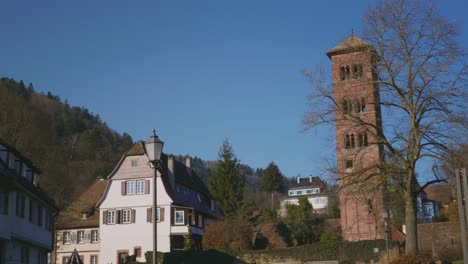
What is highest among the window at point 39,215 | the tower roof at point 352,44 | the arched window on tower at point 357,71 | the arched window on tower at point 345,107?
the tower roof at point 352,44

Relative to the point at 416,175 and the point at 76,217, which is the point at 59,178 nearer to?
the point at 76,217

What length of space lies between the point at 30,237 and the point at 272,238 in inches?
953

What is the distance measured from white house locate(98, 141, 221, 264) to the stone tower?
30563 millimetres

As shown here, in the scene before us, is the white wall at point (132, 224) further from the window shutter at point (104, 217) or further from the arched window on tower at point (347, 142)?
the arched window on tower at point (347, 142)

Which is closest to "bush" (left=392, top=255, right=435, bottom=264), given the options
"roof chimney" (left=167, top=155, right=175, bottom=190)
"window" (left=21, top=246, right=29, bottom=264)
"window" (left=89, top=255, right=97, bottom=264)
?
"window" (left=21, top=246, right=29, bottom=264)

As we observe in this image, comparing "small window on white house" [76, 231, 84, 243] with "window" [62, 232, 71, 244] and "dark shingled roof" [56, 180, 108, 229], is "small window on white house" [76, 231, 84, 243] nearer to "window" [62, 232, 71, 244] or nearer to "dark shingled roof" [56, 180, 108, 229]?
"dark shingled roof" [56, 180, 108, 229]

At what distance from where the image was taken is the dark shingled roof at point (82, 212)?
60.8 meters

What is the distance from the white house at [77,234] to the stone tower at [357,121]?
37.4 metres

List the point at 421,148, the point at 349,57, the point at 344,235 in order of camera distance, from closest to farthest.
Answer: the point at 421,148 → the point at 349,57 → the point at 344,235

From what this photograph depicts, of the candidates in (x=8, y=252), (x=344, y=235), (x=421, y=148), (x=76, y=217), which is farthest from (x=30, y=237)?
(x=344, y=235)

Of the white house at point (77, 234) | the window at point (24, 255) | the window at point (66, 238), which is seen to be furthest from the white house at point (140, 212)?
the window at point (24, 255)

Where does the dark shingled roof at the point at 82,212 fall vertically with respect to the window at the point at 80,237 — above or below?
above

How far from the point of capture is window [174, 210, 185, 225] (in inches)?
2240

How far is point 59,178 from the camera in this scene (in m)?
69.2
